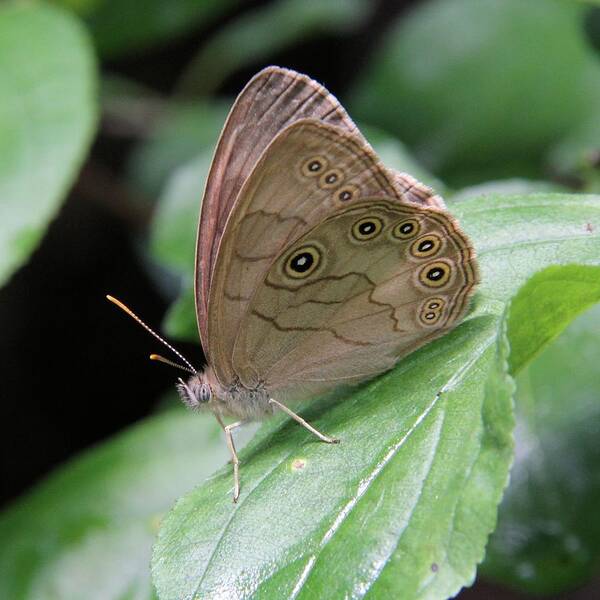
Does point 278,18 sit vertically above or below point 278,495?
below

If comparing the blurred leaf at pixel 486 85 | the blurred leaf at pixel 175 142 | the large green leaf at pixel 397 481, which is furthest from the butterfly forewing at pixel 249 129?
the blurred leaf at pixel 175 142

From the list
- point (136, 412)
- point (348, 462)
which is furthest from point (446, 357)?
point (136, 412)

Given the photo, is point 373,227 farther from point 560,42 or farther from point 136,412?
point 136,412

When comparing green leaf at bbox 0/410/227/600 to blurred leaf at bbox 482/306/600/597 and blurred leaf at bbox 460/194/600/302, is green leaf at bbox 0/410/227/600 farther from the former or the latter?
Answer: blurred leaf at bbox 460/194/600/302

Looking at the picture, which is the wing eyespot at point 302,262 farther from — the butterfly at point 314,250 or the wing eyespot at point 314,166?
the wing eyespot at point 314,166

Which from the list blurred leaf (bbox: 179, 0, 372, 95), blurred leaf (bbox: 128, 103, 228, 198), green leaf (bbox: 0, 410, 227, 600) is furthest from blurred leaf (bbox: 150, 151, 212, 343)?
blurred leaf (bbox: 179, 0, 372, 95)
